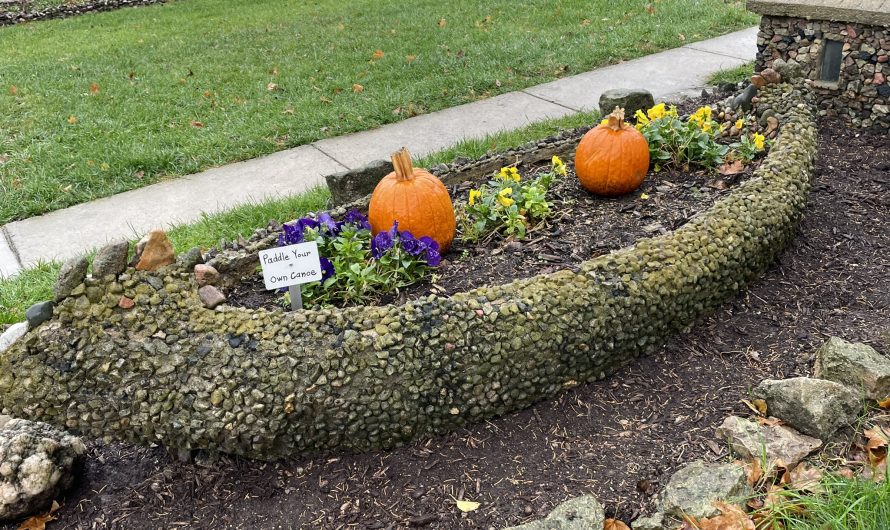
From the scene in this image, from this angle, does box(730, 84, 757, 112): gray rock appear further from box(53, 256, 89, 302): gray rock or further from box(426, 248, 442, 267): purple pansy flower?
box(53, 256, 89, 302): gray rock

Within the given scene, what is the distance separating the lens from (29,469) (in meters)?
2.41

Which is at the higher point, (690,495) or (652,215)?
(652,215)

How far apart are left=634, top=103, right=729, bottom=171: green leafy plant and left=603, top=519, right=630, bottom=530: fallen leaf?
7.26 feet

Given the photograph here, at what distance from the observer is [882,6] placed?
14.1 ft

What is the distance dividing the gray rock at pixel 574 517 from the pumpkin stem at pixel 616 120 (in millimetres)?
1993

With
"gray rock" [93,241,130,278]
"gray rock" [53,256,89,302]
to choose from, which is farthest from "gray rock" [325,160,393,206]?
"gray rock" [53,256,89,302]

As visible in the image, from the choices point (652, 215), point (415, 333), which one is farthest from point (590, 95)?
point (415, 333)

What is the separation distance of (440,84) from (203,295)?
167 inches

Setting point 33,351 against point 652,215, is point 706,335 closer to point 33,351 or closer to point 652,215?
point 652,215

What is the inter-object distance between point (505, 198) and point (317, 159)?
222cm

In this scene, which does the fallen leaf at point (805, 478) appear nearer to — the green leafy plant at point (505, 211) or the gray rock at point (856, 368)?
the gray rock at point (856, 368)

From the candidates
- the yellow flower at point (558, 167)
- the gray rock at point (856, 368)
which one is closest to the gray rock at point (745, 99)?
the yellow flower at point (558, 167)

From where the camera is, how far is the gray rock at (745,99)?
14.1 feet

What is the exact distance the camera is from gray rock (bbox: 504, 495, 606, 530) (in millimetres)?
2158
